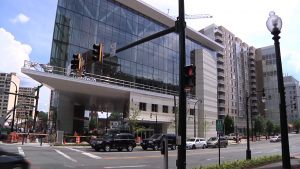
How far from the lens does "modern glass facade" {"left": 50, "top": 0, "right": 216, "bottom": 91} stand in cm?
3409

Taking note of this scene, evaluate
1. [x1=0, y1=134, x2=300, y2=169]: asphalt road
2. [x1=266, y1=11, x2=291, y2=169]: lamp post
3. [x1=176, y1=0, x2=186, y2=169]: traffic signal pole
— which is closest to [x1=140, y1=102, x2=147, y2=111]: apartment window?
[x1=0, y1=134, x2=300, y2=169]: asphalt road

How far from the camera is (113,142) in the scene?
23609 mm

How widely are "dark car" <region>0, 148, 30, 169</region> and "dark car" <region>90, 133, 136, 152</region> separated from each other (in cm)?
1451

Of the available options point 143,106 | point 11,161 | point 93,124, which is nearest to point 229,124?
point 143,106

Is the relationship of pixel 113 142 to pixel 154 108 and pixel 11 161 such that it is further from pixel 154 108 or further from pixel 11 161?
pixel 154 108

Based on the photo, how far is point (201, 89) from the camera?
55750mm

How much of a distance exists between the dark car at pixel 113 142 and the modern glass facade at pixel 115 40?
14.5 metres

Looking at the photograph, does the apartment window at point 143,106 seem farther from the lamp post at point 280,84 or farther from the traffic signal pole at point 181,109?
the lamp post at point 280,84

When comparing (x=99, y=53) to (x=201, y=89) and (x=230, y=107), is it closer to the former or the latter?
(x=201, y=89)

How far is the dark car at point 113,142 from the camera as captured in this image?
22.6m

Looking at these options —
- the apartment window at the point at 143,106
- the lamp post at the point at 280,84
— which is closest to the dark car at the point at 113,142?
the apartment window at the point at 143,106

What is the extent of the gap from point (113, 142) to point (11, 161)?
16210 mm

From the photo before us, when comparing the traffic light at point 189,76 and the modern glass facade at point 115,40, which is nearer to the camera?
the traffic light at point 189,76

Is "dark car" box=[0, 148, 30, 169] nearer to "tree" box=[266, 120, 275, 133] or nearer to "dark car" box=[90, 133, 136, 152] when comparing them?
"dark car" box=[90, 133, 136, 152]
